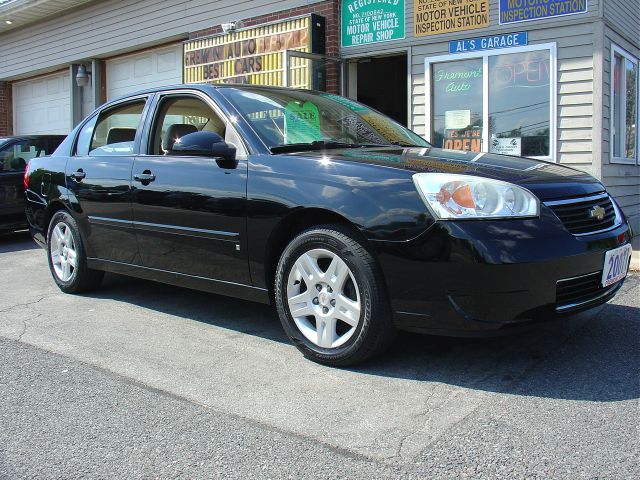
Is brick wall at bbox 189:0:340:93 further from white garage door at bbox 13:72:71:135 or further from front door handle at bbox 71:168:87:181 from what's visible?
white garage door at bbox 13:72:71:135

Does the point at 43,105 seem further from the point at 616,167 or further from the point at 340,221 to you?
the point at 340,221

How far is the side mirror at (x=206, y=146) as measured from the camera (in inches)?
150

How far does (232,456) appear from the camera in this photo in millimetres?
2494

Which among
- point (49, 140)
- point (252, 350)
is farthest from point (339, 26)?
point (252, 350)

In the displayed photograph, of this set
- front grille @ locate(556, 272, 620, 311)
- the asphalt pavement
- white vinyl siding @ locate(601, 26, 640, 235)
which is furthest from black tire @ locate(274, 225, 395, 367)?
white vinyl siding @ locate(601, 26, 640, 235)

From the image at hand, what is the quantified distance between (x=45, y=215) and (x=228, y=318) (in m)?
2.27

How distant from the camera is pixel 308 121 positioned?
422 centimetres

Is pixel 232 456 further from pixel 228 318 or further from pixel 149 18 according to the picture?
pixel 149 18

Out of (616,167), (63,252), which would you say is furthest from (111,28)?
(616,167)

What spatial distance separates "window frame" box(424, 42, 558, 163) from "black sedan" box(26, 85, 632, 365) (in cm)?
372

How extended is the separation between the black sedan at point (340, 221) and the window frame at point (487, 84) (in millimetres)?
3718

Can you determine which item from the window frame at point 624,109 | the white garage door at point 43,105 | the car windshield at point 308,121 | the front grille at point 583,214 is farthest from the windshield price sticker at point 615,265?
the white garage door at point 43,105

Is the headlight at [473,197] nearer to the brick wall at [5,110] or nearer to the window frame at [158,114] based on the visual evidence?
the window frame at [158,114]

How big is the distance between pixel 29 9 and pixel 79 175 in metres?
12.0
